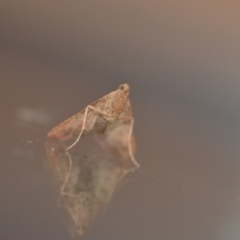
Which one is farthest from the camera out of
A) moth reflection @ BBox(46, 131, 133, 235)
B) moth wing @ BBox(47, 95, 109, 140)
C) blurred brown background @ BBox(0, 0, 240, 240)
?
blurred brown background @ BBox(0, 0, 240, 240)

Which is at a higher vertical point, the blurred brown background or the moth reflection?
the blurred brown background

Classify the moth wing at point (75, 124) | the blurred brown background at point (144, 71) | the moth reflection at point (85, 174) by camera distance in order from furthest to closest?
1. the blurred brown background at point (144, 71)
2. the moth wing at point (75, 124)
3. the moth reflection at point (85, 174)

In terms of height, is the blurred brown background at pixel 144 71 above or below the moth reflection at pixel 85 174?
above

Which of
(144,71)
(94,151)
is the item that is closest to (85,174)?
(94,151)

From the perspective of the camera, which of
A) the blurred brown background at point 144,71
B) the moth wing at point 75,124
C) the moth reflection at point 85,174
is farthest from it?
the blurred brown background at point 144,71

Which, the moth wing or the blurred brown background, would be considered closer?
the moth wing

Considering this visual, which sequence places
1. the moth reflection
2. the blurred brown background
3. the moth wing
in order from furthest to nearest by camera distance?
the blurred brown background → the moth wing → the moth reflection

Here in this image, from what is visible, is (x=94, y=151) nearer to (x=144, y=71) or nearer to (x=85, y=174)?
(x=85, y=174)

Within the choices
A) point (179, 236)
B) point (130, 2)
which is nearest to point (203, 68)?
point (130, 2)
